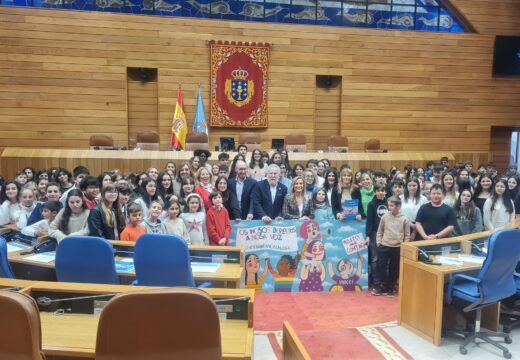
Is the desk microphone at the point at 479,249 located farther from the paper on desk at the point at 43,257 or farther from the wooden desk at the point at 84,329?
the paper on desk at the point at 43,257

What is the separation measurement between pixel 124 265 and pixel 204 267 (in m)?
0.76

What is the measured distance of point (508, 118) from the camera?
14.4 m

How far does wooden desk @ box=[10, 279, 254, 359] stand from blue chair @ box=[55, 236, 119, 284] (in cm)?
79

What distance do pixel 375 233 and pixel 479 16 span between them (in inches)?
443

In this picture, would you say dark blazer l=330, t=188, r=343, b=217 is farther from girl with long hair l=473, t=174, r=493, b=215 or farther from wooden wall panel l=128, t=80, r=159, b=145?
wooden wall panel l=128, t=80, r=159, b=145

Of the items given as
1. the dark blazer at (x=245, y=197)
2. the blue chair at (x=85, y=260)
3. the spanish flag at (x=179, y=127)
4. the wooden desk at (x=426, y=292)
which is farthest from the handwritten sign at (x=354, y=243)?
the spanish flag at (x=179, y=127)

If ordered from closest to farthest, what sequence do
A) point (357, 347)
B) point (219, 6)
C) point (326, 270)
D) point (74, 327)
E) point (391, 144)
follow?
point (74, 327) < point (357, 347) < point (326, 270) < point (219, 6) < point (391, 144)

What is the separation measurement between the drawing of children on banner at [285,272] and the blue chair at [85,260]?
2.44 m

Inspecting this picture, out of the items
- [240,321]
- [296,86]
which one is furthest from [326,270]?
[296,86]

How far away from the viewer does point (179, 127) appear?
12117mm

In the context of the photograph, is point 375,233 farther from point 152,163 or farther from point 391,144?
point 391,144

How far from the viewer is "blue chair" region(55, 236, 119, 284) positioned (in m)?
3.61

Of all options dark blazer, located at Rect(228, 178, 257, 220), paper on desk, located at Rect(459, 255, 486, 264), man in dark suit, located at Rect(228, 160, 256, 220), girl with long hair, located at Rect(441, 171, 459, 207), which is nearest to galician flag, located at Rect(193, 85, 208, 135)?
man in dark suit, located at Rect(228, 160, 256, 220)

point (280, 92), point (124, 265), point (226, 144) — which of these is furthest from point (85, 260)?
point (280, 92)
